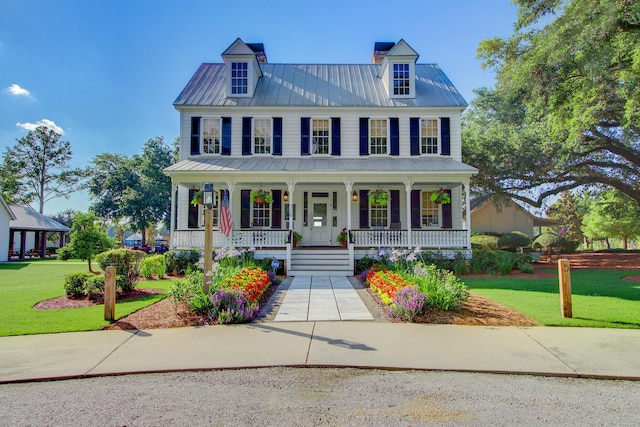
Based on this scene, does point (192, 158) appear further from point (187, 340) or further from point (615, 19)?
point (615, 19)

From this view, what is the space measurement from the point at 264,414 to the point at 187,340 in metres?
2.73

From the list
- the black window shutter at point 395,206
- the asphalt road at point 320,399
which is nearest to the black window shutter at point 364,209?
the black window shutter at point 395,206

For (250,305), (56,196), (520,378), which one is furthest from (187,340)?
(56,196)

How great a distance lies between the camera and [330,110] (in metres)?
16.3

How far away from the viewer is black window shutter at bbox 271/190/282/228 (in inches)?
632

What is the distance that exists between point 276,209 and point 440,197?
710 cm

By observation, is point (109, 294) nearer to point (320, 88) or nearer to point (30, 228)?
point (320, 88)

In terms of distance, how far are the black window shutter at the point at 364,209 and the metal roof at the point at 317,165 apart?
1513 millimetres

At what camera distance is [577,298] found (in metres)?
8.57

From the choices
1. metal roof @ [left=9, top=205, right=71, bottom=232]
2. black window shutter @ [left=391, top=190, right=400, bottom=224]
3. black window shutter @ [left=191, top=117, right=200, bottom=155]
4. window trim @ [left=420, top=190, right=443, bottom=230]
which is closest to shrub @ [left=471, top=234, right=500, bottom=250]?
window trim @ [left=420, top=190, right=443, bottom=230]

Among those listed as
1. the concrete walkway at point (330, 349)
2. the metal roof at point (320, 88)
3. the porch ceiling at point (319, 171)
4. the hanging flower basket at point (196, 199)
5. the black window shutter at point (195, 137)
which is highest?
the metal roof at point (320, 88)

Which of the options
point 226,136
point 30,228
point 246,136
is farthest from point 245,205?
point 30,228

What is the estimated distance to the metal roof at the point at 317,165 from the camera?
46.0ft

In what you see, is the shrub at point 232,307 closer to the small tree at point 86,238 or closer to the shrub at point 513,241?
the small tree at point 86,238
